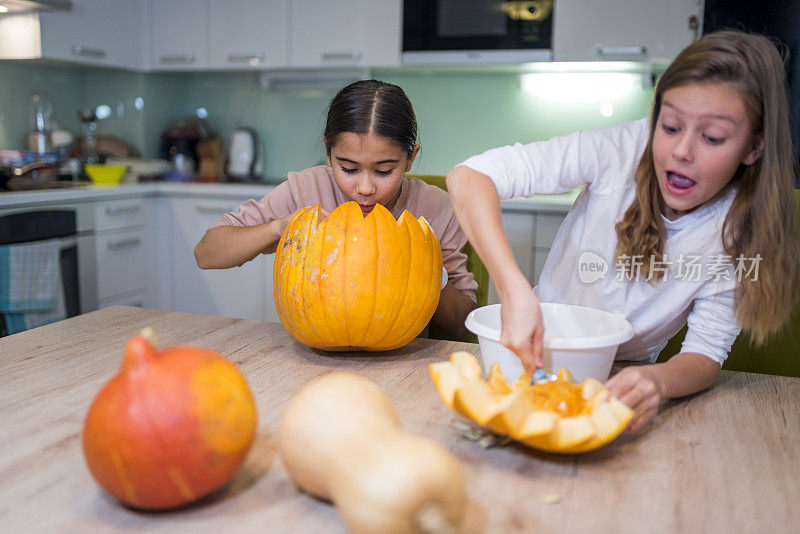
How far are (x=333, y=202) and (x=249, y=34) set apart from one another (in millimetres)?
2061

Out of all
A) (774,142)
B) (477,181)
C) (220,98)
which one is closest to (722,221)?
(774,142)

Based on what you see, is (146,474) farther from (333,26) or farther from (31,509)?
(333,26)

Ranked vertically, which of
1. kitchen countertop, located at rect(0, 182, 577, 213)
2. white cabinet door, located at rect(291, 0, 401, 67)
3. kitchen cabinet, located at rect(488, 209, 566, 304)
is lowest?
kitchen cabinet, located at rect(488, 209, 566, 304)

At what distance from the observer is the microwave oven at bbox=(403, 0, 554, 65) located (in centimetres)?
271

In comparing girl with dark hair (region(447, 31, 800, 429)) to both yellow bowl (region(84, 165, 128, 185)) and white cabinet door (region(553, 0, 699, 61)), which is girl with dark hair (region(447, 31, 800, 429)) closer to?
white cabinet door (region(553, 0, 699, 61))

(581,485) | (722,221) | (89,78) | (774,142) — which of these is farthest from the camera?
(89,78)

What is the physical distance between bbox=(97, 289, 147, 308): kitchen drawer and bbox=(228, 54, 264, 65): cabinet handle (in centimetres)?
119

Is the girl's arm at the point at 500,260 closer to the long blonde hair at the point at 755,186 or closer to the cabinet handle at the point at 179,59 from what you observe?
the long blonde hair at the point at 755,186

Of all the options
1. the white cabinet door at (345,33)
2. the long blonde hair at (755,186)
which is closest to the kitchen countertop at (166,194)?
the white cabinet door at (345,33)

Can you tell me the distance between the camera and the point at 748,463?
72 centimetres

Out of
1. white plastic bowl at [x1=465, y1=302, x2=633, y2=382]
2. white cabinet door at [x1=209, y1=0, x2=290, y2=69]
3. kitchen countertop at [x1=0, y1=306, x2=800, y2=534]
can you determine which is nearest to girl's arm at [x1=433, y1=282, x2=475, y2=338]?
kitchen countertop at [x1=0, y1=306, x2=800, y2=534]

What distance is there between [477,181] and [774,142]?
16.6 inches

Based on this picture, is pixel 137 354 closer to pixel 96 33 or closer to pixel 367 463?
pixel 367 463

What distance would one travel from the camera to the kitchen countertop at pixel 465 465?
586mm
